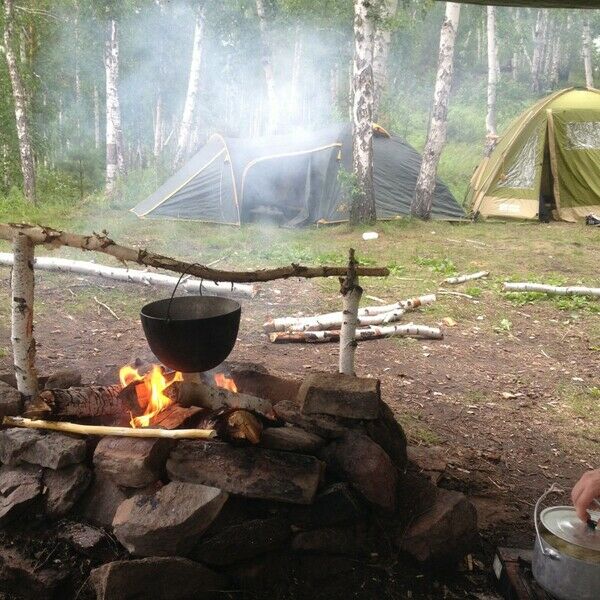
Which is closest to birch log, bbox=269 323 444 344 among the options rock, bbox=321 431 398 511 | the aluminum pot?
rock, bbox=321 431 398 511

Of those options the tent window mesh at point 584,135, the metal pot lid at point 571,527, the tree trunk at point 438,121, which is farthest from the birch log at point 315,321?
the tent window mesh at point 584,135

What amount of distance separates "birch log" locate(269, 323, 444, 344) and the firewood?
3.01 m

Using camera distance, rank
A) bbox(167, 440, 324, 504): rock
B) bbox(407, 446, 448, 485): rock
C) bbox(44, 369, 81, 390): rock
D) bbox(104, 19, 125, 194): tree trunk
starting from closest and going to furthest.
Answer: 1. bbox(167, 440, 324, 504): rock
2. bbox(407, 446, 448, 485): rock
3. bbox(44, 369, 81, 390): rock
4. bbox(104, 19, 125, 194): tree trunk

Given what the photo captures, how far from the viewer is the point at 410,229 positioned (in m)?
11.5

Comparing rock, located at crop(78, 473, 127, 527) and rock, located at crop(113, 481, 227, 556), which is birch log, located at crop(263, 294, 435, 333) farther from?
rock, located at crop(113, 481, 227, 556)

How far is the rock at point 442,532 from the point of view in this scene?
2.55 m

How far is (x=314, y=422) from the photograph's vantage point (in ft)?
9.08

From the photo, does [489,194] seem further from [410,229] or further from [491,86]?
[491,86]

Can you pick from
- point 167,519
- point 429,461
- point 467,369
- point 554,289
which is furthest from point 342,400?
point 554,289

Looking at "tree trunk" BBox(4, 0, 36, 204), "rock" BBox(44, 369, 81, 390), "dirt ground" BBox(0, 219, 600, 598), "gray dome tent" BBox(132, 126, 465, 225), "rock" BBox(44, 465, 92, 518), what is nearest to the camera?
"rock" BBox(44, 465, 92, 518)

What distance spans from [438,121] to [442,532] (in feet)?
Answer: 35.0

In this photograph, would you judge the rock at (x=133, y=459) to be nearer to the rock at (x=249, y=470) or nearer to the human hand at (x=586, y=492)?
the rock at (x=249, y=470)

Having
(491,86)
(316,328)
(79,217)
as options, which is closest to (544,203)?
(491,86)

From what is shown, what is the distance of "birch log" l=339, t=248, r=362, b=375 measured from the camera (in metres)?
3.05
